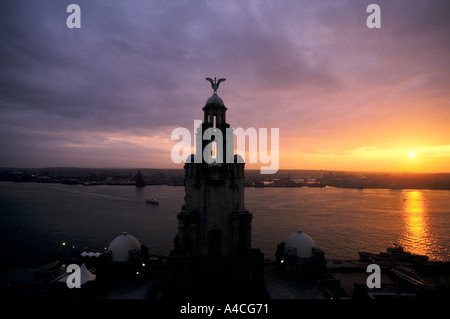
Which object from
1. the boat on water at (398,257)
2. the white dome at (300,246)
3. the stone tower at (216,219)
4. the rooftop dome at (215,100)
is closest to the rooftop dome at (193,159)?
the stone tower at (216,219)

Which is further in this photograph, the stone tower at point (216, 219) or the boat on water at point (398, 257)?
the boat on water at point (398, 257)

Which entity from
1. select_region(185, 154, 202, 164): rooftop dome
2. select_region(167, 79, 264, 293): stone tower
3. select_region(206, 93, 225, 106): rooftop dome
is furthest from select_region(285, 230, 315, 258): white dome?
select_region(206, 93, 225, 106): rooftop dome

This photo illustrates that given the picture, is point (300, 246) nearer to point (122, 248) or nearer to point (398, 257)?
point (122, 248)

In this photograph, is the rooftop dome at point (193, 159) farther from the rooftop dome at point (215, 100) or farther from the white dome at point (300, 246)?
the white dome at point (300, 246)

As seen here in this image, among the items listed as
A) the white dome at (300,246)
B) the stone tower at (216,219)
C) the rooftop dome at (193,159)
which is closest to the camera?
the stone tower at (216,219)

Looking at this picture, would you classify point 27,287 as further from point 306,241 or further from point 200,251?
point 306,241

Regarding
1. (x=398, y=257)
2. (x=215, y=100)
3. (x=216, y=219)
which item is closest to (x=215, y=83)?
(x=215, y=100)
